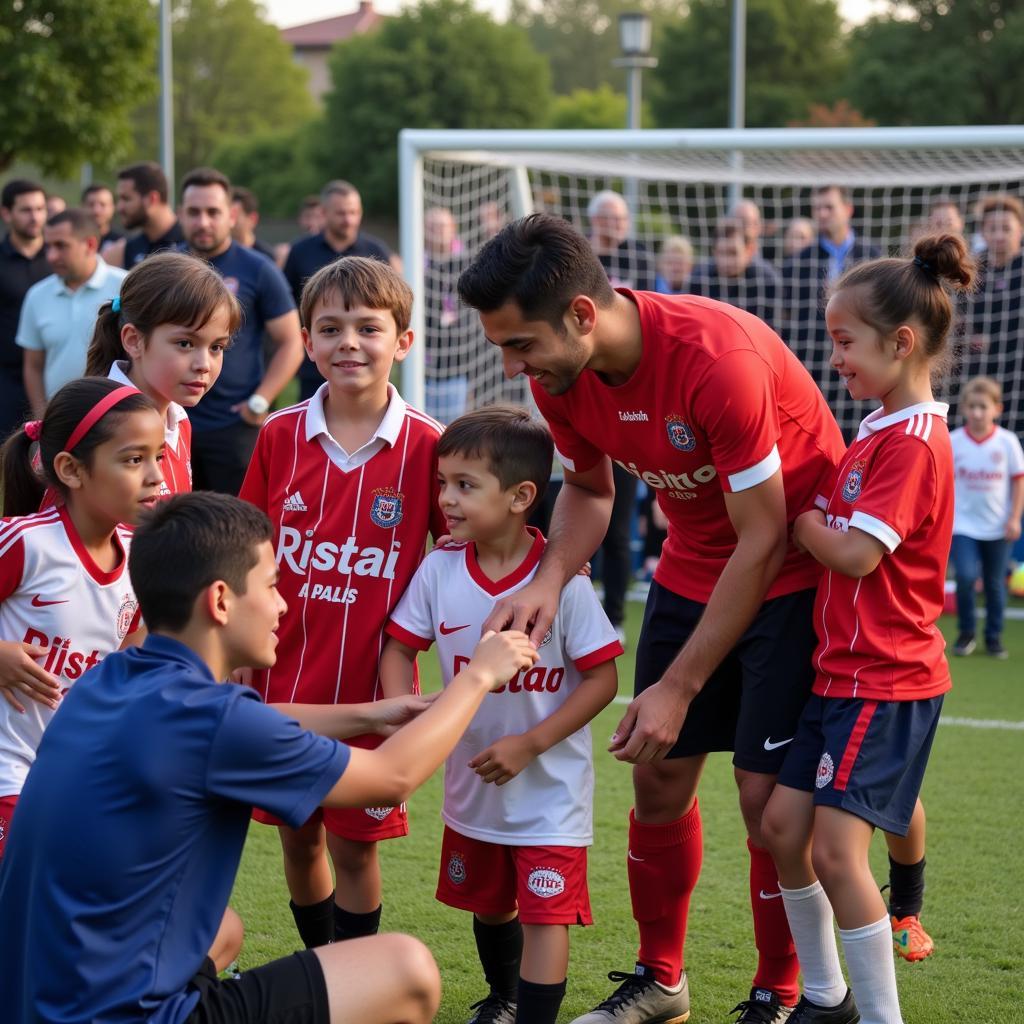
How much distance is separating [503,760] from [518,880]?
0.98ft

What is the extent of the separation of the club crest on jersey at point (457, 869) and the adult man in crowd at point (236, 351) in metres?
3.70

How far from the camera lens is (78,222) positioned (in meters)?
7.16

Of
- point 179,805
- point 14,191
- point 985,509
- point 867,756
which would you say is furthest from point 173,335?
point 14,191

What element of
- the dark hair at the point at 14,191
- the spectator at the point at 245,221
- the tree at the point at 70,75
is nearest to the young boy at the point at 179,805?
the spectator at the point at 245,221

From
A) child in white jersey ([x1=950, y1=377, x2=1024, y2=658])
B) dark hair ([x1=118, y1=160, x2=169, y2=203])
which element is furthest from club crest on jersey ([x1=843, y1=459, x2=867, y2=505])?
dark hair ([x1=118, y1=160, x2=169, y2=203])

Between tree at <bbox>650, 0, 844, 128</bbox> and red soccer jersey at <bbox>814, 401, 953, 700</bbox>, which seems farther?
tree at <bbox>650, 0, 844, 128</bbox>

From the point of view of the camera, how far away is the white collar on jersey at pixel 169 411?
11.4 ft

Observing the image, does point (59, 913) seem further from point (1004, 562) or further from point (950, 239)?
point (1004, 562)

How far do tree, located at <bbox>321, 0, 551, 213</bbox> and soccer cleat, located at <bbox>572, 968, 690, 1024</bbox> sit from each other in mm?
41852

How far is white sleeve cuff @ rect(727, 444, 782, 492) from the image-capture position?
2828mm

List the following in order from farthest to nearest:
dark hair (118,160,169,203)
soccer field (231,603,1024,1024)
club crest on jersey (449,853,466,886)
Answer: dark hair (118,160,169,203), soccer field (231,603,1024,1024), club crest on jersey (449,853,466,886)

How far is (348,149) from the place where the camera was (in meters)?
44.8

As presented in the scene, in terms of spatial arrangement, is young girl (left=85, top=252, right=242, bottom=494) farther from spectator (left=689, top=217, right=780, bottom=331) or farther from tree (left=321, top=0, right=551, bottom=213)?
tree (left=321, top=0, right=551, bottom=213)

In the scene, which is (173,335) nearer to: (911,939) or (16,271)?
(911,939)
